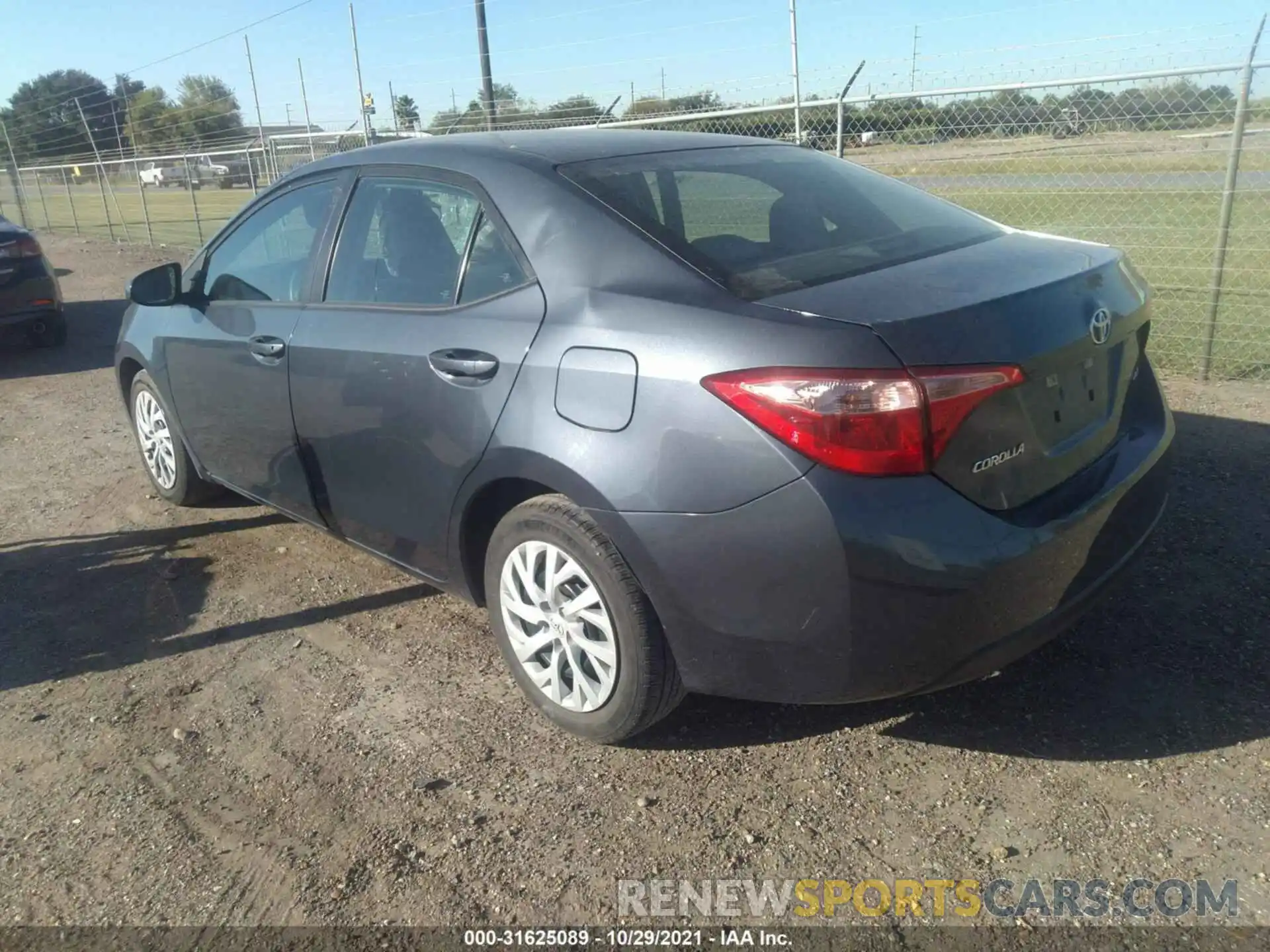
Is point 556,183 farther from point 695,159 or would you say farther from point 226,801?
point 226,801

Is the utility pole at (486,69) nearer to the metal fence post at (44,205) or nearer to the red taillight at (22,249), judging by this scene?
the red taillight at (22,249)

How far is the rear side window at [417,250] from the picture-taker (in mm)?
3105

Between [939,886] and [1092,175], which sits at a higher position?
[1092,175]

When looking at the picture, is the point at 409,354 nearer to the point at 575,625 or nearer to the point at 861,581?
the point at 575,625

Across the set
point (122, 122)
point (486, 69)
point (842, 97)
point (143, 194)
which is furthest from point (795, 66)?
point (122, 122)

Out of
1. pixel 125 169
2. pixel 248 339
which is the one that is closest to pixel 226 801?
pixel 248 339

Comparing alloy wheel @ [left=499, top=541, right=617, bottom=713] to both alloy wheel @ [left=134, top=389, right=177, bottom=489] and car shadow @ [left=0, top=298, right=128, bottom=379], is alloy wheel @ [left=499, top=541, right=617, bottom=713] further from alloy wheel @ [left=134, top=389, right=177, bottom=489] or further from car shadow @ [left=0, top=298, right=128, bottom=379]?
car shadow @ [left=0, top=298, right=128, bottom=379]

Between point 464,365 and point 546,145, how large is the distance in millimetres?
843

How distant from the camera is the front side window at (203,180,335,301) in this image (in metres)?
3.84

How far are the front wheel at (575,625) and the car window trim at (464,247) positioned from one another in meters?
0.69

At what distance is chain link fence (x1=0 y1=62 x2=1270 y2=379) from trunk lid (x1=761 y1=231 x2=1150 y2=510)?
390cm

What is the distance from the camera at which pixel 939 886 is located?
237 centimetres

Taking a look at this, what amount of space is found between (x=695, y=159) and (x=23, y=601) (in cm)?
325

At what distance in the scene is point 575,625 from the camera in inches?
113
